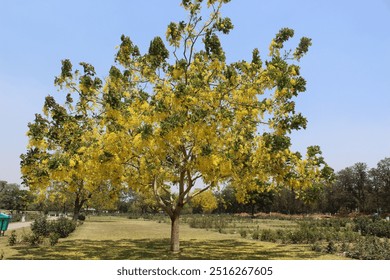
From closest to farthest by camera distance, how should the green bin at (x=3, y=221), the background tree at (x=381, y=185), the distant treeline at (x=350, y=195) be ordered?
1. the green bin at (x=3, y=221)
2. the background tree at (x=381, y=185)
3. the distant treeline at (x=350, y=195)

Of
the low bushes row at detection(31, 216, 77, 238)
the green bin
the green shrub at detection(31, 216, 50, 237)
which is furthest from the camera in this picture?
the green bin

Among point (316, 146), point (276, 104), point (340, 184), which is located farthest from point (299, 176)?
point (340, 184)

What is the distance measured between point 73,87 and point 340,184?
9552 cm

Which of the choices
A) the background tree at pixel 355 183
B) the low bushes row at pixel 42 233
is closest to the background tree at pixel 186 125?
the low bushes row at pixel 42 233

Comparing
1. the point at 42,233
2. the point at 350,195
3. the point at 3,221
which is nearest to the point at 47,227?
the point at 42,233

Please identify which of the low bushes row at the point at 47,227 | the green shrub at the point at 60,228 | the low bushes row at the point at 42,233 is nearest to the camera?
the low bushes row at the point at 42,233

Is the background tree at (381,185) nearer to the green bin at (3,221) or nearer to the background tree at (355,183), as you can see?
the background tree at (355,183)

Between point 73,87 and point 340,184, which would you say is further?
point 340,184

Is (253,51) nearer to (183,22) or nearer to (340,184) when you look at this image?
(183,22)

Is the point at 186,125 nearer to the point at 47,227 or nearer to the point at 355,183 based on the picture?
the point at 47,227

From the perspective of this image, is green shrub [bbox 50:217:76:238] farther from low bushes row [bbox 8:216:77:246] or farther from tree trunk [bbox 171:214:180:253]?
tree trunk [bbox 171:214:180:253]

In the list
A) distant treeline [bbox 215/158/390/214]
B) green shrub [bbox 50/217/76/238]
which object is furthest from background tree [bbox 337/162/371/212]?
green shrub [bbox 50/217/76/238]

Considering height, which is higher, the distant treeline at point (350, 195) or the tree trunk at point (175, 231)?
the distant treeline at point (350, 195)

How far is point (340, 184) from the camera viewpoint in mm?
99500
